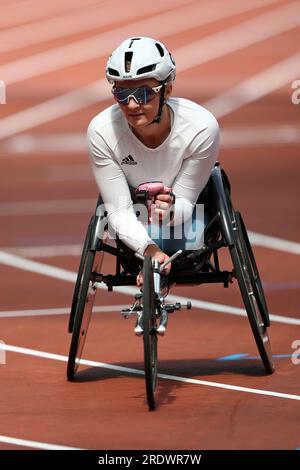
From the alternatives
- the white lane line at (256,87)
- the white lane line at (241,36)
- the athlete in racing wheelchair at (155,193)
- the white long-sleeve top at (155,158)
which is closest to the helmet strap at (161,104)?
the athlete in racing wheelchair at (155,193)

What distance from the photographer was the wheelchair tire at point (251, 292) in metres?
7.56

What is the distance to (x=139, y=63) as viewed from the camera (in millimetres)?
7352

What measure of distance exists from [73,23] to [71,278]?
40.2ft

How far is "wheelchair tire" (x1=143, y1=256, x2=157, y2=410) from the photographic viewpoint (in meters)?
6.86

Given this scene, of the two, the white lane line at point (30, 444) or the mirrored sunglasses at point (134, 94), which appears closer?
the white lane line at point (30, 444)

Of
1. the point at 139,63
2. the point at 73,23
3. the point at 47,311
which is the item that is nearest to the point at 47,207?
the point at 47,311

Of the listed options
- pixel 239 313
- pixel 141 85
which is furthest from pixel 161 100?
pixel 239 313

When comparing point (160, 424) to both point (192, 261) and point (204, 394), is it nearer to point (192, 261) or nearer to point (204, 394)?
point (204, 394)

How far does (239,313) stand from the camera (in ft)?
31.1

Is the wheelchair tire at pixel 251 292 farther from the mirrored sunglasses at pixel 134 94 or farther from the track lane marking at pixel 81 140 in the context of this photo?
the track lane marking at pixel 81 140

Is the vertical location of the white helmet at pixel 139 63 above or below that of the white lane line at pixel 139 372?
above

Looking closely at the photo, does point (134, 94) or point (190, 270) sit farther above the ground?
point (134, 94)

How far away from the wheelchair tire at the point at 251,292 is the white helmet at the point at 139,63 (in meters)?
1.00

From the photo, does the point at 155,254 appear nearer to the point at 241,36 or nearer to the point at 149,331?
the point at 149,331
